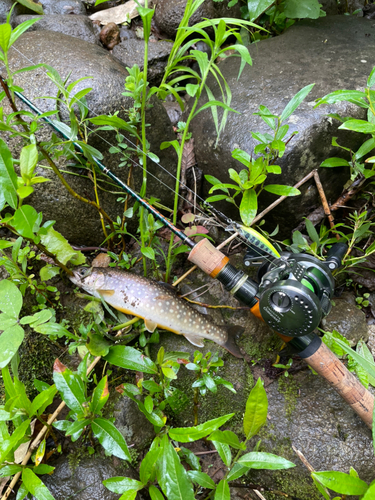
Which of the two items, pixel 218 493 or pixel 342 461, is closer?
pixel 218 493

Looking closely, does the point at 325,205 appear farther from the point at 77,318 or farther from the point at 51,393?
the point at 51,393

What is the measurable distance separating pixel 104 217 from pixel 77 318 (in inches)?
30.2

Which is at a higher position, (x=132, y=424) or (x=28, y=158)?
(x=28, y=158)

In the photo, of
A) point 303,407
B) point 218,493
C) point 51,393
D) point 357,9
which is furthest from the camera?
point 357,9

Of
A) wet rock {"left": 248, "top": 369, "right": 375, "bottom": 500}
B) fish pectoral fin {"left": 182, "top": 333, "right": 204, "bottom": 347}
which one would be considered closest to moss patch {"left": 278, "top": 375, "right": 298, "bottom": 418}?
wet rock {"left": 248, "top": 369, "right": 375, "bottom": 500}

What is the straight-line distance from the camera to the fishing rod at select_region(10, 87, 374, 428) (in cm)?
182

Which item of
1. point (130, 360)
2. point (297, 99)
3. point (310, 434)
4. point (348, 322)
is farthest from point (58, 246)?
point (348, 322)

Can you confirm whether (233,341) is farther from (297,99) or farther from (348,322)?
(297,99)

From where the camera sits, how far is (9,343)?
1624mm

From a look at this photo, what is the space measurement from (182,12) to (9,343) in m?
3.57

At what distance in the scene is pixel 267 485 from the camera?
2.14 meters

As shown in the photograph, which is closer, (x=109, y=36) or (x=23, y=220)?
(x=23, y=220)

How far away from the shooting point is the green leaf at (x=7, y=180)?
155cm

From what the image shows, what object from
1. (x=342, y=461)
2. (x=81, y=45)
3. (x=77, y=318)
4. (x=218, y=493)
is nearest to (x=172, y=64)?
(x=81, y=45)
